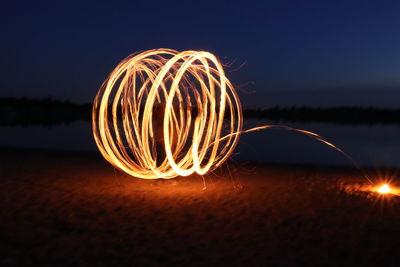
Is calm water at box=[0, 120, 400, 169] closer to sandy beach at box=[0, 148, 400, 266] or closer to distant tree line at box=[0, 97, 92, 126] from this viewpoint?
sandy beach at box=[0, 148, 400, 266]

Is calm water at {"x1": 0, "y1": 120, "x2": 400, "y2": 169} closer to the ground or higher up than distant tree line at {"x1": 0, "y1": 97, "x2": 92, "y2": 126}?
closer to the ground

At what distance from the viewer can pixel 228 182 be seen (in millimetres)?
8289

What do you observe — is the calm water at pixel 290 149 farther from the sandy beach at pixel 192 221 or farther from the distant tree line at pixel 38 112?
the distant tree line at pixel 38 112

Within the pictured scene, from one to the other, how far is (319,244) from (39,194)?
4519mm

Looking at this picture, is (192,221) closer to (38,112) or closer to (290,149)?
(290,149)

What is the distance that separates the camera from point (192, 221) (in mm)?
5500

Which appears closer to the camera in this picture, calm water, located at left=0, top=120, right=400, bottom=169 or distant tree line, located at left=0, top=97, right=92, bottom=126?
calm water, located at left=0, top=120, right=400, bottom=169

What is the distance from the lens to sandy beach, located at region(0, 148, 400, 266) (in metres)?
4.34

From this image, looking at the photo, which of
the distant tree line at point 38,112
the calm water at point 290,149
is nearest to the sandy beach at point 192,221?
the calm water at point 290,149

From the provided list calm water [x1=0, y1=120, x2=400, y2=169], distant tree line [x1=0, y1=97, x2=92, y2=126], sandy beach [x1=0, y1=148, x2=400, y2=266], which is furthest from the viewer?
distant tree line [x1=0, y1=97, x2=92, y2=126]

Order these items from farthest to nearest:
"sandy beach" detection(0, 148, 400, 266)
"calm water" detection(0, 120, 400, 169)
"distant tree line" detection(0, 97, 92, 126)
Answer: "distant tree line" detection(0, 97, 92, 126) < "calm water" detection(0, 120, 400, 169) < "sandy beach" detection(0, 148, 400, 266)

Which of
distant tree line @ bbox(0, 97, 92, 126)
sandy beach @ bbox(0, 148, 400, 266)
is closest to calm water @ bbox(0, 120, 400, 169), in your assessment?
sandy beach @ bbox(0, 148, 400, 266)

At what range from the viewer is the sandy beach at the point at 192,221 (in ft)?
14.2

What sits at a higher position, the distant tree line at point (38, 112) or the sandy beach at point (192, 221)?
the distant tree line at point (38, 112)
